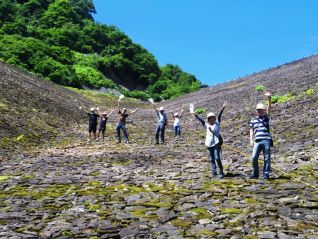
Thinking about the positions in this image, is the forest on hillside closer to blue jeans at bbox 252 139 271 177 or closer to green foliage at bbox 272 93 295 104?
green foliage at bbox 272 93 295 104

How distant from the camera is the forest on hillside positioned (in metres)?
71.5

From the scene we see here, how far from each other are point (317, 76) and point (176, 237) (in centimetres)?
3483

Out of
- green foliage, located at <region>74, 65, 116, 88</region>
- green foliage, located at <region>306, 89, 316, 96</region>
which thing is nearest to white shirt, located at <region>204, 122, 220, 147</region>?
green foliage, located at <region>306, 89, 316, 96</region>

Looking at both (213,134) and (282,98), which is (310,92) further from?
(213,134)

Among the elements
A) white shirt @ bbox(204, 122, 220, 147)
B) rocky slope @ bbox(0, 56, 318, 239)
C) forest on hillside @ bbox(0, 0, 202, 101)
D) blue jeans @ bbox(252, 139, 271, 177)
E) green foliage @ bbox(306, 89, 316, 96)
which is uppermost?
forest on hillside @ bbox(0, 0, 202, 101)

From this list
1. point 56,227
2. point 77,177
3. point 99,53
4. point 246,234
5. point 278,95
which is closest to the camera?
point 246,234

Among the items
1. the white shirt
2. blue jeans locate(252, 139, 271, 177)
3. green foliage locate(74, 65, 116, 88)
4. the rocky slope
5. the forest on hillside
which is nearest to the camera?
the rocky slope

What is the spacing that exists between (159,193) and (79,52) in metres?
82.1

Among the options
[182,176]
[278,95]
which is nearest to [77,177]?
[182,176]

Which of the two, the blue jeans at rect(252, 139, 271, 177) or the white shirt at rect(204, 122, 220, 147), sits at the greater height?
the white shirt at rect(204, 122, 220, 147)

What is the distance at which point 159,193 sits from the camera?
44.7 ft

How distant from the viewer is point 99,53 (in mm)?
97500

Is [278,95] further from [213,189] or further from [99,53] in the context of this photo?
[99,53]

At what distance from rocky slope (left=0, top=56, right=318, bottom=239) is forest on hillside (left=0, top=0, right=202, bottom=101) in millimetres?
48570
